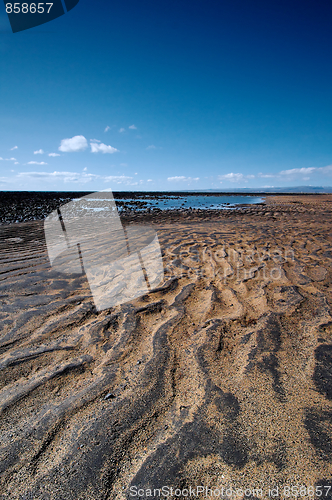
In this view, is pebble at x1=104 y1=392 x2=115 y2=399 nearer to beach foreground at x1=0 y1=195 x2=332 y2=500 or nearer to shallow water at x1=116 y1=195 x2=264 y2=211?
beach foreground at x1=0 y1=195 x2=332 y2=500

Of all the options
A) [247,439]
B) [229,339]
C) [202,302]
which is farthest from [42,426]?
[202,302]

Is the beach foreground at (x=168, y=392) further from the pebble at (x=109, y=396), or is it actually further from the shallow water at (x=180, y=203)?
the shallow water at (x=180, y=203)

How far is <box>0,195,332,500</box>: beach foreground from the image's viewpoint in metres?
1.50

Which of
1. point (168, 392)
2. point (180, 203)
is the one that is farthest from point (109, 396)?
point (180, 203)

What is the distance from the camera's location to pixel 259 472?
1.50 metres

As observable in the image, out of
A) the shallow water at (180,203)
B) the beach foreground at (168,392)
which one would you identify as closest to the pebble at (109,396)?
the beach foreground at (168,392)

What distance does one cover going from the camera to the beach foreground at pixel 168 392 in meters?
1.50

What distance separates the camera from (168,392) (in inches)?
83.8

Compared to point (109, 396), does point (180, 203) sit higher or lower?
higher

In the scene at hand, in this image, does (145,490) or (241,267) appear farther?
(241,267)

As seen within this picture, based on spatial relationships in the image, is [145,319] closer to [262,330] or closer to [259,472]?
[262,330]

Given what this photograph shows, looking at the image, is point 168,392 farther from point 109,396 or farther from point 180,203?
point 180,203

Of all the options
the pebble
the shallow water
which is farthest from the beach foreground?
the shallow water

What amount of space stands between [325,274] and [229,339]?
322cm
